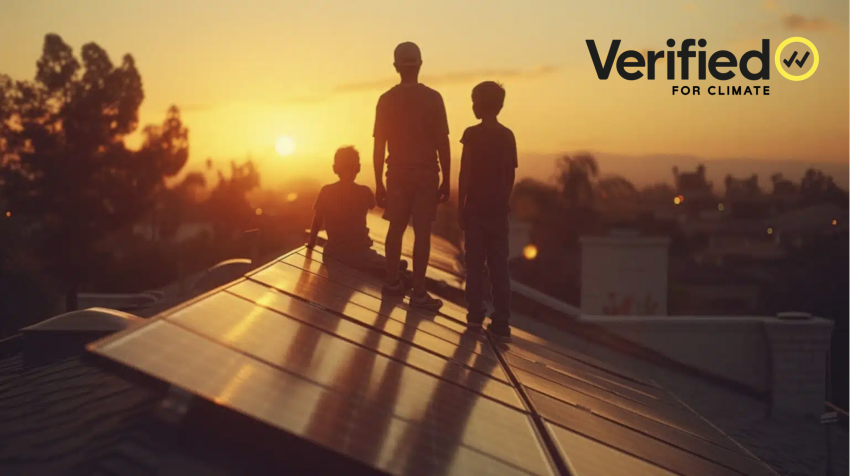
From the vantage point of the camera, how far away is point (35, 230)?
4081 cm

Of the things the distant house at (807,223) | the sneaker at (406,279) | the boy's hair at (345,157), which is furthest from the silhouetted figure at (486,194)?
the distant house at (807,223)

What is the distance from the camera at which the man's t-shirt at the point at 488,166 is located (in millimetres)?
7004

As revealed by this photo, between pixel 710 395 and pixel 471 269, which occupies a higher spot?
pixel 471 269

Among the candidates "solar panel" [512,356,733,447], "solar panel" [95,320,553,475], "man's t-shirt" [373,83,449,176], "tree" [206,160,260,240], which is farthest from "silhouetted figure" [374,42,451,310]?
"tree" [206,160,260,240]

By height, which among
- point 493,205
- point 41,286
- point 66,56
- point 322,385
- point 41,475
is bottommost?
point 41,286

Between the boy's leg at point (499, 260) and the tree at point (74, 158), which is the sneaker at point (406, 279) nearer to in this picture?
the boy's leg at point (499, 260)

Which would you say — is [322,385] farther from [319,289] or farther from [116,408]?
[319,289]

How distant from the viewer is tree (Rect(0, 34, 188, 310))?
40156mm

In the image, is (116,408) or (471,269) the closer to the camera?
(116,408)

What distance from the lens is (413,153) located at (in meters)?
7.23

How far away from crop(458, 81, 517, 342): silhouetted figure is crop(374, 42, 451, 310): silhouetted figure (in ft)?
0.85

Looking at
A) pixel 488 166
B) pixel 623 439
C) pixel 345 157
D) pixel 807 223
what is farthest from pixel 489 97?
pixel 807 223

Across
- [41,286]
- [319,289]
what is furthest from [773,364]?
[41,286]

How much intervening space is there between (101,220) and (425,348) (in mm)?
39439
